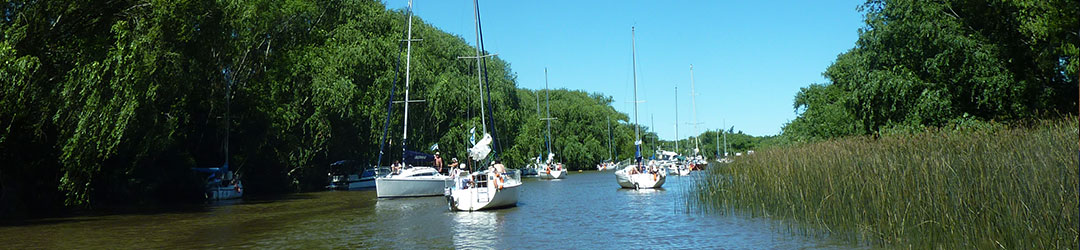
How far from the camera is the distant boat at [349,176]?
48844 millimetres

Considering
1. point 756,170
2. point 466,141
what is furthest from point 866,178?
point 466,141

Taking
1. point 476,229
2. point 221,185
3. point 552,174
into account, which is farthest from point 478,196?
point 552,174

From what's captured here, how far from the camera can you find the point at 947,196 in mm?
11359

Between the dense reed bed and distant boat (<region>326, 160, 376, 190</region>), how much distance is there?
109 feet

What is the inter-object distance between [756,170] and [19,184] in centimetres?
2138

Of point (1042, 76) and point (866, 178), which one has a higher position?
point (1042, 76)

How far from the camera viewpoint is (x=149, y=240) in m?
18.9

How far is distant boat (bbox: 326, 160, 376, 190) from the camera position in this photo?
4884 cm

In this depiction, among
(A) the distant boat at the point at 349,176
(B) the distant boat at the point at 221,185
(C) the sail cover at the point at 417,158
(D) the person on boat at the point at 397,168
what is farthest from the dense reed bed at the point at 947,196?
(A) the distant boat at the point at 349,176

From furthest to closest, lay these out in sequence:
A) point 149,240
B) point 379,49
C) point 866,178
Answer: point 379,49, point 149,240, point 866,178

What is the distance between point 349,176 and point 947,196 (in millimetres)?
41161

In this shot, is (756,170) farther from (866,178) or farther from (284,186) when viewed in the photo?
(284,186)

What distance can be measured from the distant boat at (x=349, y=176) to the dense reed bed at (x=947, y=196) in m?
33.2

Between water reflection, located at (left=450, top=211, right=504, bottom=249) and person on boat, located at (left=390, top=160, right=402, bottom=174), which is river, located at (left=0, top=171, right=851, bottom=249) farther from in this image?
person on boat, located at (left=390, top=160, right=402, bottom=174)
